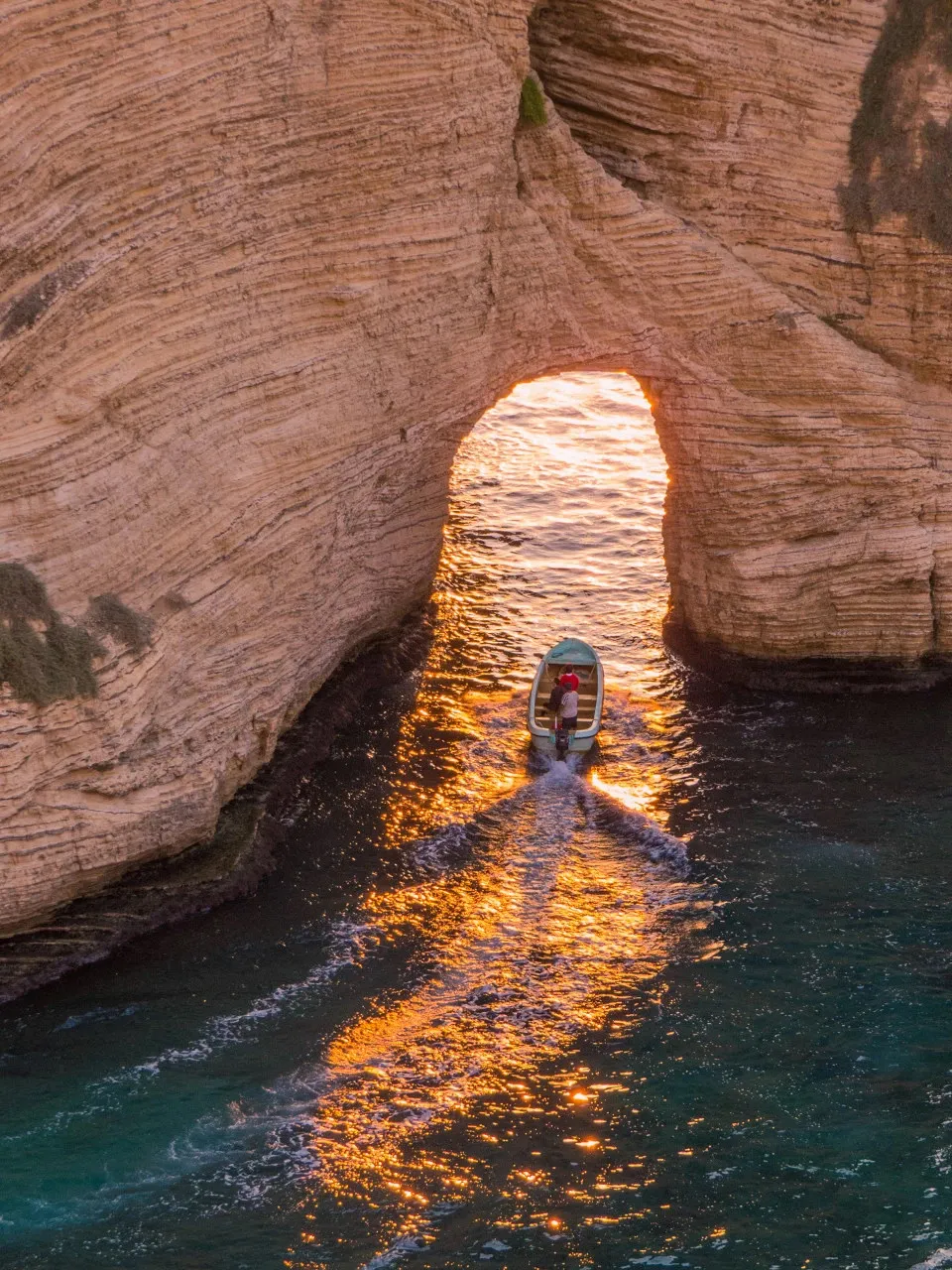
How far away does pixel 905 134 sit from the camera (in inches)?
1058

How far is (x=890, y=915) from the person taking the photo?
2277 cm

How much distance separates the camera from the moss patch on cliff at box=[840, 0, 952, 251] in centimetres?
2652

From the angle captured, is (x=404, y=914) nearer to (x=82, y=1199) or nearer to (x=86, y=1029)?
(x=86, y=1029)

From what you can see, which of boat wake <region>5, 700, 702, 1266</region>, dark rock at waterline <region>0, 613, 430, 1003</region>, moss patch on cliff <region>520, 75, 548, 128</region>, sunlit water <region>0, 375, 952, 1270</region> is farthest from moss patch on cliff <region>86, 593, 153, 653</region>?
moss patch on cliff <region>520, 75, 548, 128</region>

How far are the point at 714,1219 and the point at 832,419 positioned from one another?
15.0 metres

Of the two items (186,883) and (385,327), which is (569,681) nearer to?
(385,327)

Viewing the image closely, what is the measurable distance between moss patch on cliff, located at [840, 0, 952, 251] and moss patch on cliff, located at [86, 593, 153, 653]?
14.5m

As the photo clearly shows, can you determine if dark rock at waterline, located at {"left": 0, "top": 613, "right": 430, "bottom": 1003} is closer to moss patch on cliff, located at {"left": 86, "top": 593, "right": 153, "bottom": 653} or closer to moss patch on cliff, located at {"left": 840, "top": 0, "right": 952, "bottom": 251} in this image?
moss patch on cliff, located at {"left": 86, "top": 593, "right": 153, "bottom": 653}

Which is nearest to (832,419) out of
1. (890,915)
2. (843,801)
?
(843,801)

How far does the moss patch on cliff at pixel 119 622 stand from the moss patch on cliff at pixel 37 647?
310mm

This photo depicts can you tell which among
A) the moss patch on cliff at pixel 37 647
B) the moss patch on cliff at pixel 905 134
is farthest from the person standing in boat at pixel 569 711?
the moss patch on cliff at pixel 905 134

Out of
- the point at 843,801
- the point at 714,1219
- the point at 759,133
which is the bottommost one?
the point at 714,1219

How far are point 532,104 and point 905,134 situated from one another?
6.65m

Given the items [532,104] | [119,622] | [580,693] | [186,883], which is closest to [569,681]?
[580,693]
